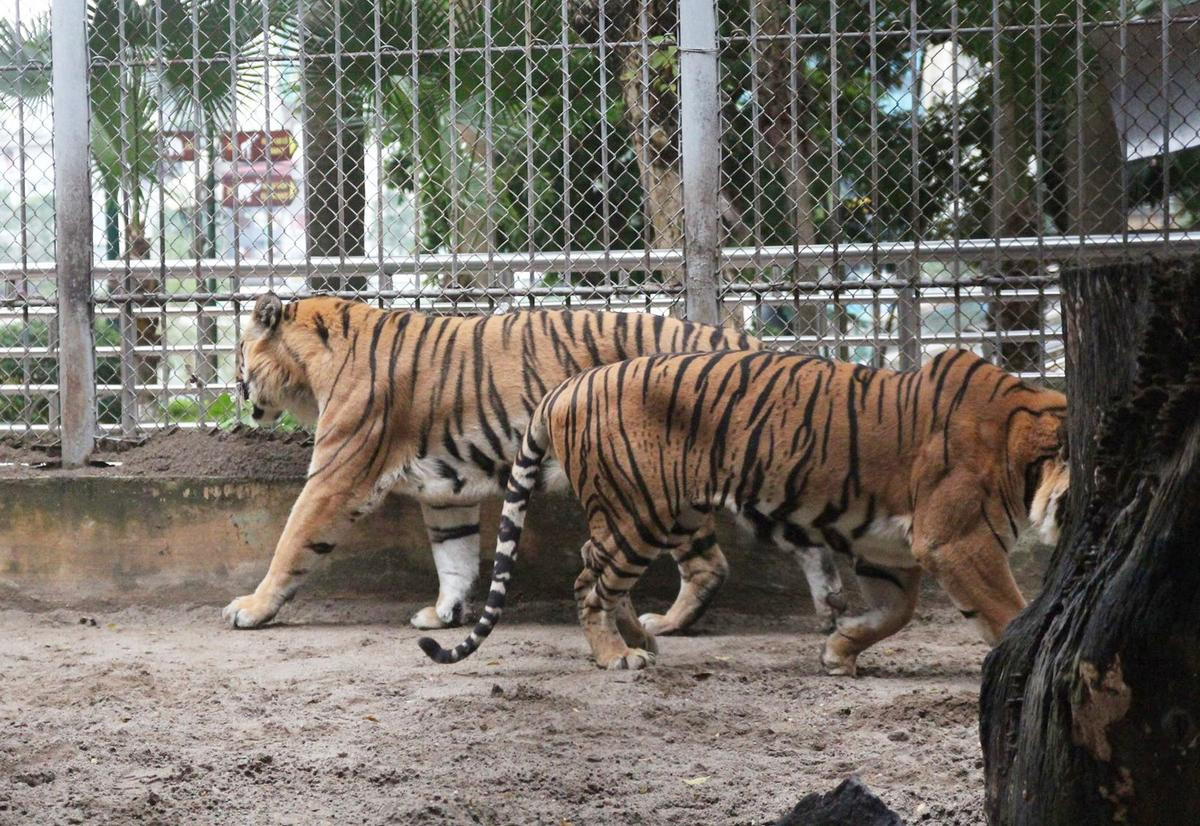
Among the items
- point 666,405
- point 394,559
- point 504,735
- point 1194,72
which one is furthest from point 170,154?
point 1194,72

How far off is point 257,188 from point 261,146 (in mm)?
205

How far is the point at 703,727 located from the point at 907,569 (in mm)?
1290

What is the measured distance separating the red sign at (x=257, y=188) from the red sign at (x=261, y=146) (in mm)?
80

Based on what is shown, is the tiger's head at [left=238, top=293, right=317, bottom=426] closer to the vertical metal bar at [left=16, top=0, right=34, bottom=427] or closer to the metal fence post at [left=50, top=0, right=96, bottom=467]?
the metal fence post at [left=50, top=0, right=96, bottom=467]

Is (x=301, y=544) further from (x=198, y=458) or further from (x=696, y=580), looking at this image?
(x=696, y=580)

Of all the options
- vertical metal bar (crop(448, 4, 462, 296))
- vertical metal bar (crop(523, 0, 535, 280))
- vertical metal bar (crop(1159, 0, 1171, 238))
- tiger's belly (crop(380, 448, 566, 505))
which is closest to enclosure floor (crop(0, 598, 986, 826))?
tiger's belly (crop(380, 448, 566, 505))

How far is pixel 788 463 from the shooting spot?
17.2ft

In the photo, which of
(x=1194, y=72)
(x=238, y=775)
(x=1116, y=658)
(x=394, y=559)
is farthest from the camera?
(x=394, y=559)

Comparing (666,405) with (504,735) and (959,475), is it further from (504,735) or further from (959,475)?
(504,735)

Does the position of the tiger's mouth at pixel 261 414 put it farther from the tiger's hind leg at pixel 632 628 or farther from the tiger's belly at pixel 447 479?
the tiger's hind leg at pixel 632 628

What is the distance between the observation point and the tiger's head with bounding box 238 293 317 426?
6594mm

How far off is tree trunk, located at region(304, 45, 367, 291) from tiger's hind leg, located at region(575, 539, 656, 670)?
86.9 inches

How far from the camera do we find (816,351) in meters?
6.48

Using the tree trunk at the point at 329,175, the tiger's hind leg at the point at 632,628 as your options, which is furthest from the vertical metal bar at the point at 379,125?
the tiger's hind leg at the point at 632,628
